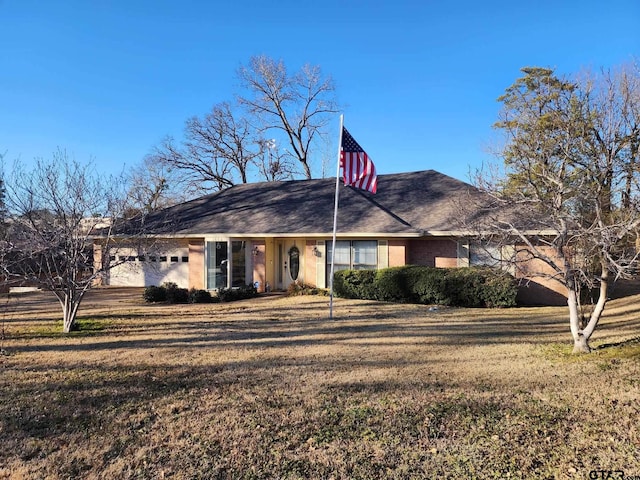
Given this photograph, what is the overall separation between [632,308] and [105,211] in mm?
14172

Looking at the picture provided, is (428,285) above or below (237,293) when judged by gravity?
above

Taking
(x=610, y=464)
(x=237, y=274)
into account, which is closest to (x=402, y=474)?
(x=610, y=464)

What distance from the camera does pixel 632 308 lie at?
1206 cm

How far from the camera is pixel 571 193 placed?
8.80 m


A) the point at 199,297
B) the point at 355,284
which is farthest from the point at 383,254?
the point at 199,297

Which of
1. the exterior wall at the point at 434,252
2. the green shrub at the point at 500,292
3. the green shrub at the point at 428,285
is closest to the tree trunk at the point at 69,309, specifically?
the green shrub at the point at 428,285

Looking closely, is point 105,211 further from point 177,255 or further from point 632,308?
point 632,308

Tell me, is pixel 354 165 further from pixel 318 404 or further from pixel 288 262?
pixel 318 404

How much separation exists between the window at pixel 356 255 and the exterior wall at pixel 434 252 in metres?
1.33

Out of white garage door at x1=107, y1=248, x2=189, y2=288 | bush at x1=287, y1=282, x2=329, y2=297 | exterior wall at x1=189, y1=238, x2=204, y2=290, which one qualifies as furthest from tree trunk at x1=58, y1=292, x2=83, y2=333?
white garage door at x1=107, y1=248, x2=189, y2=288

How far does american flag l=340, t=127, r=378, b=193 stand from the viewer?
1162 cm

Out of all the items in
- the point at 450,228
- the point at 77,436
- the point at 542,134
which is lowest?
the point at 77,436

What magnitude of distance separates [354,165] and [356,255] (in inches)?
197

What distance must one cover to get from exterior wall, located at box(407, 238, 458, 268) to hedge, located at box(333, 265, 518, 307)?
1623 millimetres
